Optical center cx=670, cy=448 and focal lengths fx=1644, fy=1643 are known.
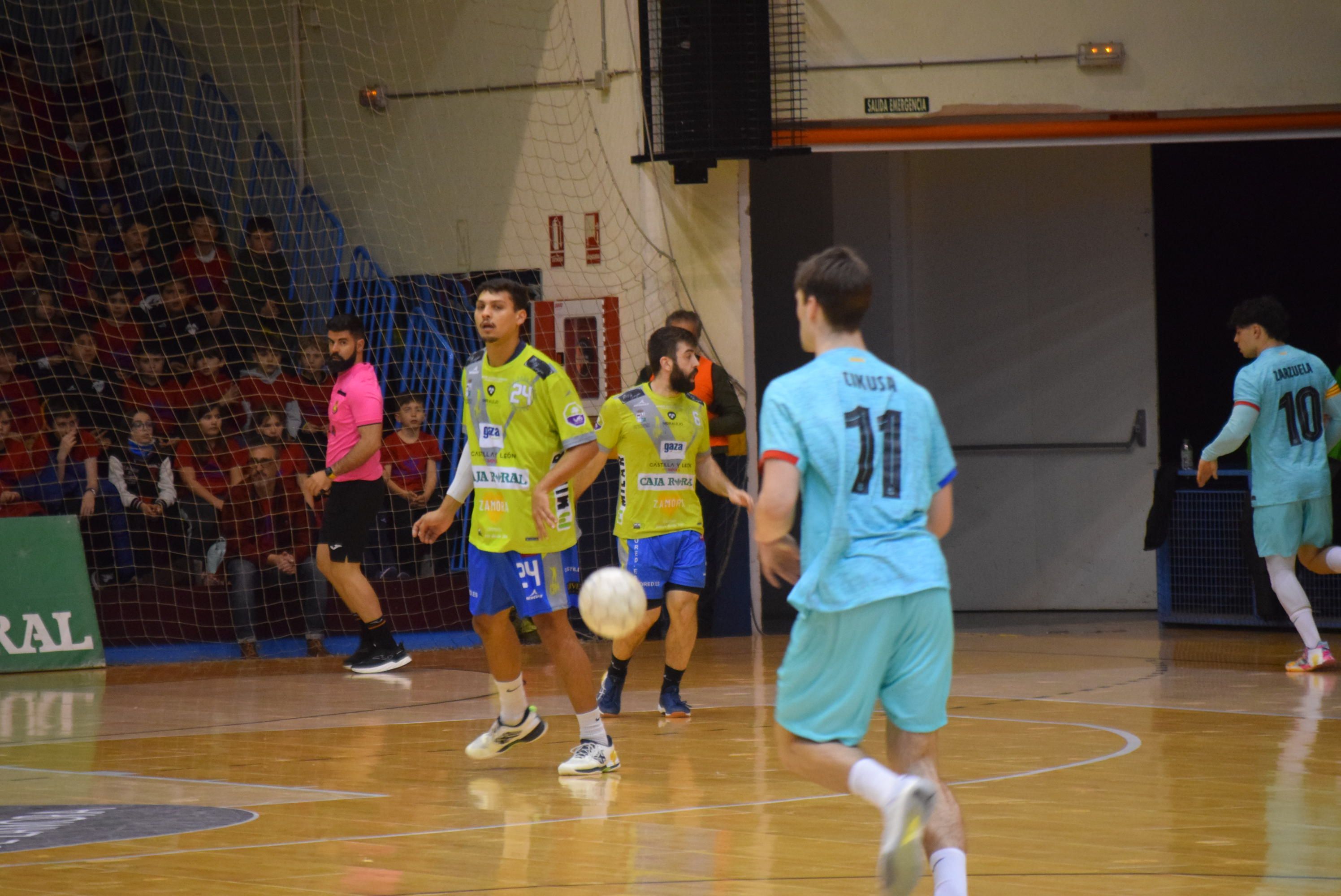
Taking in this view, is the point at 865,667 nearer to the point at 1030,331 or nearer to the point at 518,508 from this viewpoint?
the point at 518,508

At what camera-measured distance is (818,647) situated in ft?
13.6

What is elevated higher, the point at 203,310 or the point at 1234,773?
the point at 203,310

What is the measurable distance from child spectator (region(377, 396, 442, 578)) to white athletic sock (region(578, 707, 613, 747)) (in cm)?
595

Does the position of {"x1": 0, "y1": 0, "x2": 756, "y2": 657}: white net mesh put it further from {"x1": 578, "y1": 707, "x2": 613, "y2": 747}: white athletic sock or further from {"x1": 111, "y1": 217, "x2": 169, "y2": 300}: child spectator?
{"x1": 578, "y1": 707, "x2": 613, "y2": 747}: white athletic sock

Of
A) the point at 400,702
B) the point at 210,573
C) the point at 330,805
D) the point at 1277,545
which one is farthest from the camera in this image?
the point at 210,573

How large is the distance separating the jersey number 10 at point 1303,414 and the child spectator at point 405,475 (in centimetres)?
639

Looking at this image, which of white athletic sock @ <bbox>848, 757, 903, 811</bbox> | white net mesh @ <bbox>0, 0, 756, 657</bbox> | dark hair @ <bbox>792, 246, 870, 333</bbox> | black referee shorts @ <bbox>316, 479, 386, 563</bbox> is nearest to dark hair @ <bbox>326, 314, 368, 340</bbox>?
black referee shorts @ <bbox>316, 479, 386, 563</bbox>

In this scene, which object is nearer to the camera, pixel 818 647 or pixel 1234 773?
pixel 818 647

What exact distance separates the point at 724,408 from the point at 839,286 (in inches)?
261

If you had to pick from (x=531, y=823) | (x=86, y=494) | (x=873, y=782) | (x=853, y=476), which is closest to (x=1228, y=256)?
(x=86, y=494)

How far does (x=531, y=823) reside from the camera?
6.20 meters

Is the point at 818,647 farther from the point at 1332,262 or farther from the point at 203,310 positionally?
the point at 1332,262

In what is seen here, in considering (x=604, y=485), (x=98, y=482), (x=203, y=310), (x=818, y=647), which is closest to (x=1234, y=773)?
(x=818, y=647)

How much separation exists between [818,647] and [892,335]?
38.6ft
